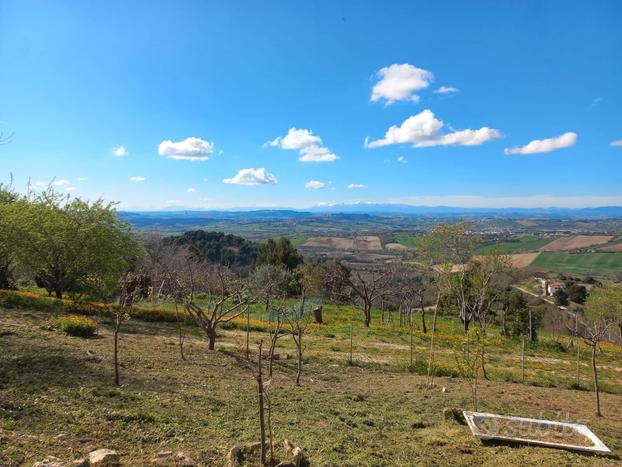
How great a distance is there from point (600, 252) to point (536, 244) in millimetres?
21449

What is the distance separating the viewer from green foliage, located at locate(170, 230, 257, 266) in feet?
235

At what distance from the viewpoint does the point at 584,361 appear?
22203mm

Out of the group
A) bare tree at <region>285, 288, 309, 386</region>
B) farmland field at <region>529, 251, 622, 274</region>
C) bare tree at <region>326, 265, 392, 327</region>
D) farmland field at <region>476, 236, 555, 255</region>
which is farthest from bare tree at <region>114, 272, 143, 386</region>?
farmland field at <region>476, 236, 555, 255</region>

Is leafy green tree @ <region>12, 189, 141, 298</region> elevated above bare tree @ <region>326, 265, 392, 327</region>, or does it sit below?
above

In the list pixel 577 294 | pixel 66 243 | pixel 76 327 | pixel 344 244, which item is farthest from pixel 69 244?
pixel 344 244

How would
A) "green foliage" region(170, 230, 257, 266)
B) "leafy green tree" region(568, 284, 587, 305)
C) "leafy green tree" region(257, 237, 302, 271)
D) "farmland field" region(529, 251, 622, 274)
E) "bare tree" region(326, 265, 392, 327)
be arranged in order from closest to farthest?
"bare tree" region(326, 265, 392, 327) → "leafy green tree" region(257, 237, 302, 271) → "leafy green tree" region(568, 284, 587, 305) → "green foliage" region(170, 230, 257, 266) → "farmland field" region(529, 251, 622, 274)

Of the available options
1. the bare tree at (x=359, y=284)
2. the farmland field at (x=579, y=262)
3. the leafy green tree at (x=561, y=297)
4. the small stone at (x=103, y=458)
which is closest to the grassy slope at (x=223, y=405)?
the small stone at (x=103, y=458)

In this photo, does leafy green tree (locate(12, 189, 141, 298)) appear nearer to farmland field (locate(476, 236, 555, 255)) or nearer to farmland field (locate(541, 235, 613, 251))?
farmland field (locate(476, 236, 555, 255))

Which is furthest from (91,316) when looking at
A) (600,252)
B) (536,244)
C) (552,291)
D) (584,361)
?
(536,244)

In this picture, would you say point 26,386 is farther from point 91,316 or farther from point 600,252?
point 600,252

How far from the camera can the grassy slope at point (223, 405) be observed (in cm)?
679

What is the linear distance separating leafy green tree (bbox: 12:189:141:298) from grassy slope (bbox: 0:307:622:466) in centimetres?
503

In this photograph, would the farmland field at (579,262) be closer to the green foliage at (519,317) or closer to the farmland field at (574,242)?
the farmland field at (574,242)

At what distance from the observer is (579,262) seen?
95.0 meters
